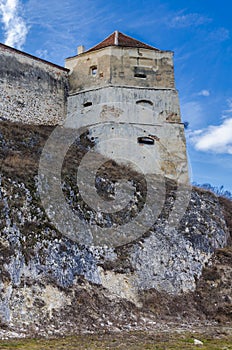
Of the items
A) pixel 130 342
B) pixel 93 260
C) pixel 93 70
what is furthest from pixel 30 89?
pixel 130 342

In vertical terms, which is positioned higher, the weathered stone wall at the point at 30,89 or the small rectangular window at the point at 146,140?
the weathered stone wall at the point at 30,89

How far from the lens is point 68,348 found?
12.0 metres

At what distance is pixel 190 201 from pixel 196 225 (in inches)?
77.5

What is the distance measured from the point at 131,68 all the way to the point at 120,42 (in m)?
2.62

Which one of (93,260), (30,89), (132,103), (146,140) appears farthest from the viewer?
(132,103)

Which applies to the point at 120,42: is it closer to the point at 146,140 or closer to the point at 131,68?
the point at 131,68

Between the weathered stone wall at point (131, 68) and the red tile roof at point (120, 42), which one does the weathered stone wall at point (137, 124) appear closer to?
the weathered stone wall at point (131, 68)

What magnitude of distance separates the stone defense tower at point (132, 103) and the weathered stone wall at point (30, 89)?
102 cm

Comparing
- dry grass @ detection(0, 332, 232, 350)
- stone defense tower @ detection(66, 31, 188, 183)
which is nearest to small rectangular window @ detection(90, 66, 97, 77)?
stone defense tower @ detection(66, 31, 188, 183)

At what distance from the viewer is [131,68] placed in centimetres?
3106

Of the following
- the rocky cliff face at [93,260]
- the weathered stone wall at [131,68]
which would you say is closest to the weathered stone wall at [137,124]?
the weathered stone wall at [131,68]

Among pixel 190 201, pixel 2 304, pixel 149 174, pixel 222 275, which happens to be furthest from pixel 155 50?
pixel 2 304

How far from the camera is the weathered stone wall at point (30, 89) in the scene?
1121 inches

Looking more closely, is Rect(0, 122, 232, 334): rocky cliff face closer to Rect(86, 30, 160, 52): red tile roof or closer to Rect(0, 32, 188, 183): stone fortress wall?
Rect(0, 32, 188, 183): stone fortress wall
